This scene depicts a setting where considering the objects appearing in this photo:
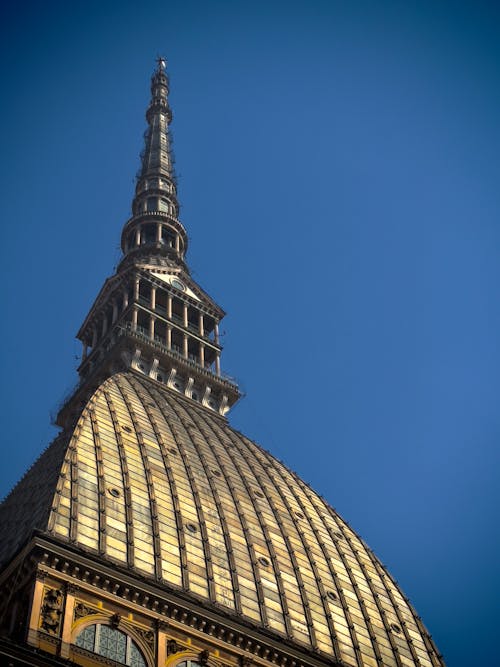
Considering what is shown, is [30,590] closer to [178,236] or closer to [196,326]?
[196,326]

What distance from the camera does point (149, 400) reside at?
6650 centimetres

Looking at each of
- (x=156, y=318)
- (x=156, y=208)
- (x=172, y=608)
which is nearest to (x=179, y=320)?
(x=156, y=318)

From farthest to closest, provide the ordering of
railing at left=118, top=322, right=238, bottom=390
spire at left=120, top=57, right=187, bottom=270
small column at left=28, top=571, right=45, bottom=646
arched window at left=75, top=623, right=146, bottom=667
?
spire at left=120, top=57, right=187, bottom=270, railing at left=118, top=322, right=238, bottom=390, arched window at left=75, top=623, right=146, bottom=667, small column at left=28, top=571, right=45, bottom=646

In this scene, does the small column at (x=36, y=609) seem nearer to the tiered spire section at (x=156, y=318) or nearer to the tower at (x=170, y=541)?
the tower at (x=170, y=541)

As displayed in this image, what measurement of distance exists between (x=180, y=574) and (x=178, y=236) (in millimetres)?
A: 49258

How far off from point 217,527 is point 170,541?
5.27 m

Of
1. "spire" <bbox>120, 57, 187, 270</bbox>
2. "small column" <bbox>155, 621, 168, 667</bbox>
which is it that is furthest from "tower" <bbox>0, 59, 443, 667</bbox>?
"spire" <bbox>120, 57, 187, 270</bbox>

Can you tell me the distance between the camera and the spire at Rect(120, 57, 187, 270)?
9094 centimetres

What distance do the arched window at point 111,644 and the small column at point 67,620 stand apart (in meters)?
0.72

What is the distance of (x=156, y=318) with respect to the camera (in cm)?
7944

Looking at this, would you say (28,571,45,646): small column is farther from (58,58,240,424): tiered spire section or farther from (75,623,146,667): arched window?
(58,58,240,424): tiered spire section

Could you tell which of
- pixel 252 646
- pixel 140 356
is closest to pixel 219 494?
pixel 252 646

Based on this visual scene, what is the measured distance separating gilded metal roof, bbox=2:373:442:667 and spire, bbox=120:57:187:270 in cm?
2347

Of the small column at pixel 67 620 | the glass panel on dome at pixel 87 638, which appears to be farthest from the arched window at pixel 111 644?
the small column at pixel 67 620
